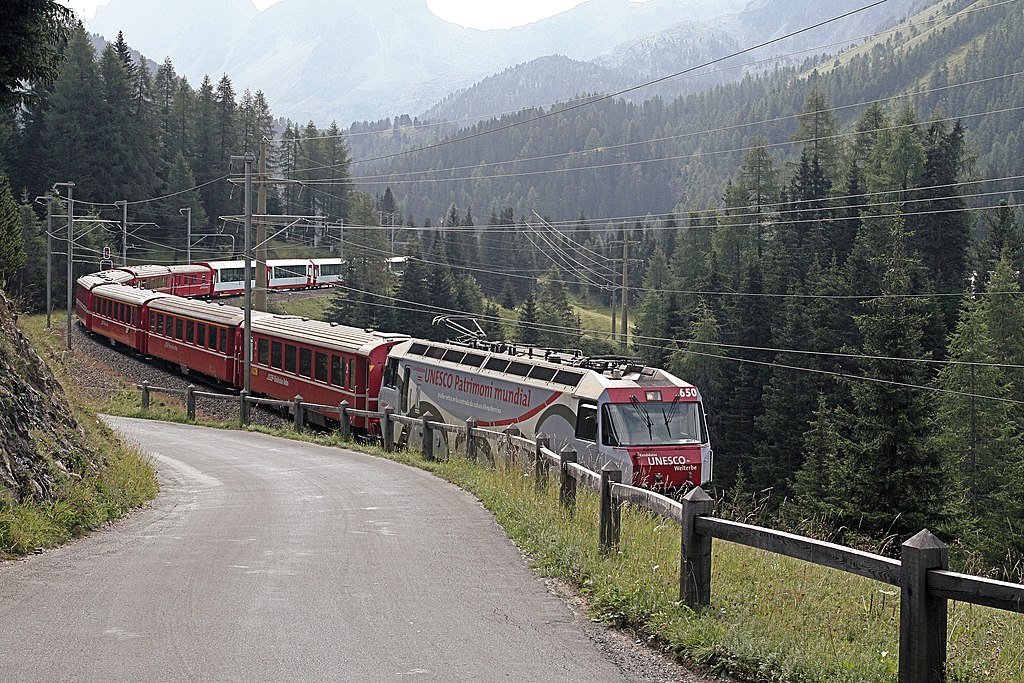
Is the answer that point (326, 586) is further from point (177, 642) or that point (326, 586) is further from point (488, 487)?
point (488, 487)

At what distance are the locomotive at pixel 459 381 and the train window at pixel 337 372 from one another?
59mm

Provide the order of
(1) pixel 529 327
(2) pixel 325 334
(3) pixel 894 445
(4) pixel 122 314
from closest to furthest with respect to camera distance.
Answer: (2) pixel 325 334 → (3) pixel 894 445 → (4) pixel 122 314 → (1) pixel 529 327

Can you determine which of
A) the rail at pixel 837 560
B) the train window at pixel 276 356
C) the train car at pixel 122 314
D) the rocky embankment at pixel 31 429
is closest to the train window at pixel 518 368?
the rocky embankment at pixel 31 429

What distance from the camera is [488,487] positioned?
15594 millimetres

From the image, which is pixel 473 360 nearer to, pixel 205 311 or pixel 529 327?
pixel 205 311

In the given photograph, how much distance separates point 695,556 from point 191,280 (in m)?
62.8

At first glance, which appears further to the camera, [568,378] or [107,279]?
[107,279]

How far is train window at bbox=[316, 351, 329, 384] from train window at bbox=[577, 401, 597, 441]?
41.2 ft

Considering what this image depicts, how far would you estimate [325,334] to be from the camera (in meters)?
32.9

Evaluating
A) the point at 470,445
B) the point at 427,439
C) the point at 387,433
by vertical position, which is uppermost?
the point at 470,445

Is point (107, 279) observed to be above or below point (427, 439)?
above

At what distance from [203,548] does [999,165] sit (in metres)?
149

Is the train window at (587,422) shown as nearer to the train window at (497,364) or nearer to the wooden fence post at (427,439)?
the wooden fence post at (427,439)

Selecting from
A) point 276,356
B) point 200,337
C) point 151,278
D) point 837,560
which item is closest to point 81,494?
point 837,560
